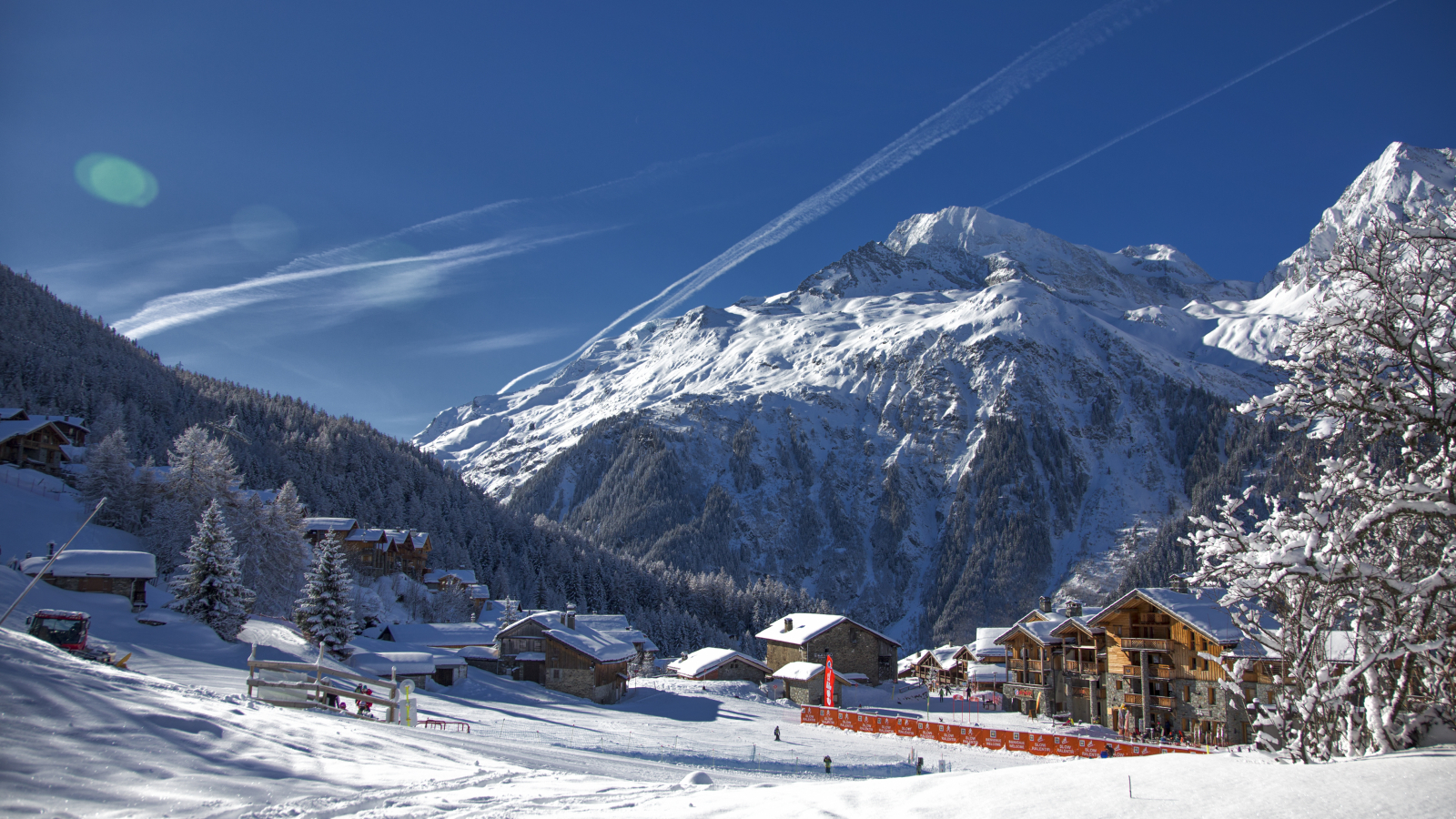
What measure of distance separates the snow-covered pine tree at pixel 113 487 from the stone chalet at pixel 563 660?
94.5ft

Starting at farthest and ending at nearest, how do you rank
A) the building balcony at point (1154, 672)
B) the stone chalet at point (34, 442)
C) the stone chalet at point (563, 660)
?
1. the stone chalet at point (34, 442)
2. the stone chalet at point (563, 660)
3. the building balcony at point (1154, 672)

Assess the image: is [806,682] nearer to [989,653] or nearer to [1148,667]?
[989,653]

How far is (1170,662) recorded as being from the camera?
163 feet

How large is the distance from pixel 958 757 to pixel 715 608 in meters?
94.0

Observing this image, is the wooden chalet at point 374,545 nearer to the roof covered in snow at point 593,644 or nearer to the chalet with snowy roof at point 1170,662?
the roof covered in snow at point 593,644

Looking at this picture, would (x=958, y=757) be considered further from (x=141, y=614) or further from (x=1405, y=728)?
(x=141, y=614)

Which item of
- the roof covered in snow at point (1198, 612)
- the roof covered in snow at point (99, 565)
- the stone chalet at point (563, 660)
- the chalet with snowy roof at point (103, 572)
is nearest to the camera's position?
the roof covered in snow at point (99, 565)

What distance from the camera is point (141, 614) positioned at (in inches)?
1406

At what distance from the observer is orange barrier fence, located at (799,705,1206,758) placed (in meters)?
38.0

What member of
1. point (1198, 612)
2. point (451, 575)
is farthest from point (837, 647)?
point (451, 575)

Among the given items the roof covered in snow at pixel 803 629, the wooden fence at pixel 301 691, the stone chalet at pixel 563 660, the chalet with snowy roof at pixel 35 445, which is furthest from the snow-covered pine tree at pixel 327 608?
the chalet with snowy roof at pixel 35 445

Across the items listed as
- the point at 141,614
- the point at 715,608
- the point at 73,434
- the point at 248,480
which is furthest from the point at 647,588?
the point at 141,614

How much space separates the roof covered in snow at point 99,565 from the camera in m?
36.4

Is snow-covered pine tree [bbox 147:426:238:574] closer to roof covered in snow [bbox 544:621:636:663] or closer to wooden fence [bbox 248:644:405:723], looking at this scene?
roof covered in snow [bbox 544:621:636:663]
